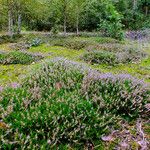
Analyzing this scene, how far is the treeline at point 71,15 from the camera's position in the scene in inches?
936

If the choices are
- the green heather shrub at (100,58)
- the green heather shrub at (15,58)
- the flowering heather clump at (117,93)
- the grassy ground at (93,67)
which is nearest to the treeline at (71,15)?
the grassy ground at (93,67)

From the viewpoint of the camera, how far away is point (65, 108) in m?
5.36

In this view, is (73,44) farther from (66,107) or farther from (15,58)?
(66,107)

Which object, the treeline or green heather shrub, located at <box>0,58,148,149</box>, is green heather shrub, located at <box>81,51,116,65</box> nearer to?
green heather shrub, located at <box>0,58,148,149</box>

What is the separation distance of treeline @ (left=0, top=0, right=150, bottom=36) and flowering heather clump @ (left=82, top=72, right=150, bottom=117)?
16197mm

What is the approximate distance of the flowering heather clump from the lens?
6.00 metres

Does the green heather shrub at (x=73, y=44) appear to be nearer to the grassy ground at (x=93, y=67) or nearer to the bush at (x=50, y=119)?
the grassy ground at (x=93, y=67)

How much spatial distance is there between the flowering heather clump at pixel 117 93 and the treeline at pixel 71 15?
16197 millimetres

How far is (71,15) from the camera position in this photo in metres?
27.0

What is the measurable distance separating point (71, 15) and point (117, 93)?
70.6 feet

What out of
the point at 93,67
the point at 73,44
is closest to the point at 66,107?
the point at 93,67

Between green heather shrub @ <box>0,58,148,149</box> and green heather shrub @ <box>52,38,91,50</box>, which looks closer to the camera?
green heather shrub @ <box>0,58,148,149</box>

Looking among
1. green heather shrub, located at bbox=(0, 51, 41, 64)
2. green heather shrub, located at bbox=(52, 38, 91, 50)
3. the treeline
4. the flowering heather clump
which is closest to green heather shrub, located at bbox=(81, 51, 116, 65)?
green heather shrub, located at bbox=(0, 51, 41, 64)

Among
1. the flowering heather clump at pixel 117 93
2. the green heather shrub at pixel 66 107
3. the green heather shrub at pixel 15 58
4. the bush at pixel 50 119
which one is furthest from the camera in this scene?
the green heather shrub at pixel 15 58
